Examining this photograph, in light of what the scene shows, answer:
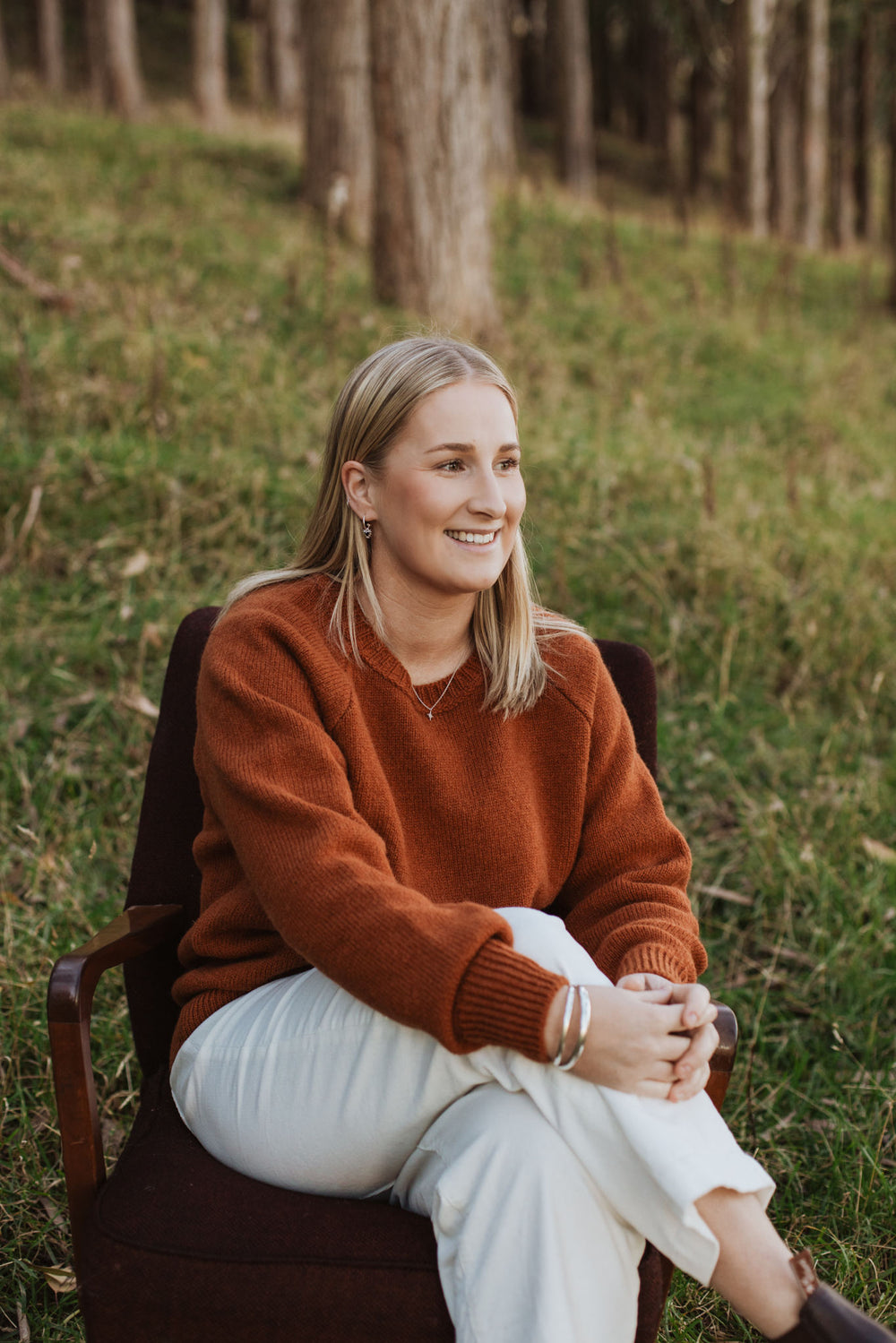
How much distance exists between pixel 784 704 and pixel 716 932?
3.21 ft

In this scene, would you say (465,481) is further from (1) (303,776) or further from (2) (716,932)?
(2) (716,932)

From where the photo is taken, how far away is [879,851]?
12.2ft

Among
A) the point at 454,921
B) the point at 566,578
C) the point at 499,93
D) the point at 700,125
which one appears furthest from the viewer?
the point at 700,125

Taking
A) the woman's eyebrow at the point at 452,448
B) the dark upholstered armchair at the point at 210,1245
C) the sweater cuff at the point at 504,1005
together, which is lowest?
the dark upholstered armchair at the point at 210,1245

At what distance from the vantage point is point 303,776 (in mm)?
2189

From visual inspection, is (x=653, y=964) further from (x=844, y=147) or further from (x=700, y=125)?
(x=700, y=125)

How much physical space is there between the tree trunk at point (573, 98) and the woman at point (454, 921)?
51.4 feet

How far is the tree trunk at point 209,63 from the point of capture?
47.0 feet

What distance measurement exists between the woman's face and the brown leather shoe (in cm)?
133

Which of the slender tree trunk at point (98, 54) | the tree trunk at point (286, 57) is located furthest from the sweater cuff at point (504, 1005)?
the tree trunk at point (286, 57)

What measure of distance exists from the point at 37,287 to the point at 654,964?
17.1 ft

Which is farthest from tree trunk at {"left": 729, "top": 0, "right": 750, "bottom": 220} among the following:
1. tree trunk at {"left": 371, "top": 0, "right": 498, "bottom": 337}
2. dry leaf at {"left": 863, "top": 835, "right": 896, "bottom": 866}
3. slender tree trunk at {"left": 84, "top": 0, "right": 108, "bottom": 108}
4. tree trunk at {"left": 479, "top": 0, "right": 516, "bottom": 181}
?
dry leaf at {"left": 863, "top": 835, "right": 896, "bottom": 866}

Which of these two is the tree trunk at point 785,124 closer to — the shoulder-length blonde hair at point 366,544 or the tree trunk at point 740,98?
the tree trunk at point 740,98

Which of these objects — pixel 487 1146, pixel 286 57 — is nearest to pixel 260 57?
pixel 286 57
